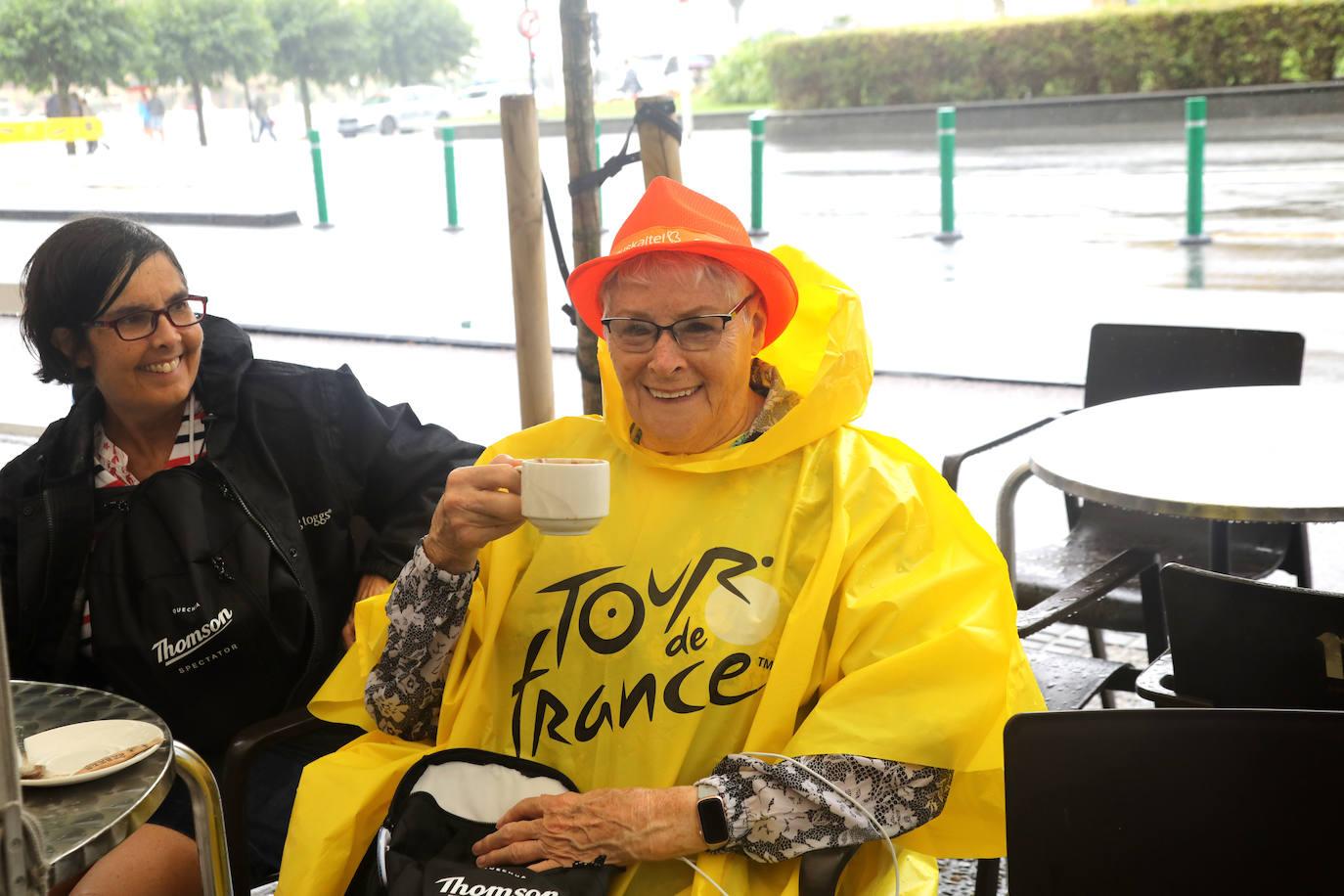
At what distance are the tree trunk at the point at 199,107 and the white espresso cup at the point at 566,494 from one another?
6.92 metres

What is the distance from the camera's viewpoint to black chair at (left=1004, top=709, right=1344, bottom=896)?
1395 millimetres

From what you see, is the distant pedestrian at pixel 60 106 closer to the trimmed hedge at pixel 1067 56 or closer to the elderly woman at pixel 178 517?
the elderly woman at pixel 178 517

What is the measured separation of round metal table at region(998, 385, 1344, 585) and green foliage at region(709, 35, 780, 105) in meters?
23.1

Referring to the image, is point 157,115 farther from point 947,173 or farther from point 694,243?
point 694,243

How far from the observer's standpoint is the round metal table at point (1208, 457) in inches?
99.7

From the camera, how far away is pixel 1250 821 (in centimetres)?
142

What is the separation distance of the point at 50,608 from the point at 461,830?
936 millimetres

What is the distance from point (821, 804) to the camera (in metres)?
1.83

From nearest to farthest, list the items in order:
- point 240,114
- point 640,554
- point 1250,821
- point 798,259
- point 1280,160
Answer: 1. point 1250,821
2. point 640,554
3. point 798,259
4. point 240,114
5. point 1280,160

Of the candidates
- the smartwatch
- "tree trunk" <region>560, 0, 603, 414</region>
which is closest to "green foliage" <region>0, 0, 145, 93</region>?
"tree trunk" <region>560, 0, 603, 414</region>

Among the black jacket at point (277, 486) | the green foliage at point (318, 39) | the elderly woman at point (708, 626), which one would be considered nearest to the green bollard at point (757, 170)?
the green foliage at point (318, 39)

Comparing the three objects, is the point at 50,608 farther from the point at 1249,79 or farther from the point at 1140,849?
the point at 1249,79

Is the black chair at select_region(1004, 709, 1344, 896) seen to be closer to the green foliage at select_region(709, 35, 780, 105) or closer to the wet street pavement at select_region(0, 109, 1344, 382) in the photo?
the wet street pavement at select_region(0, 109, 1344, 382)

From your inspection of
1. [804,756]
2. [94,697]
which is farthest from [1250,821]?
[94,697]
